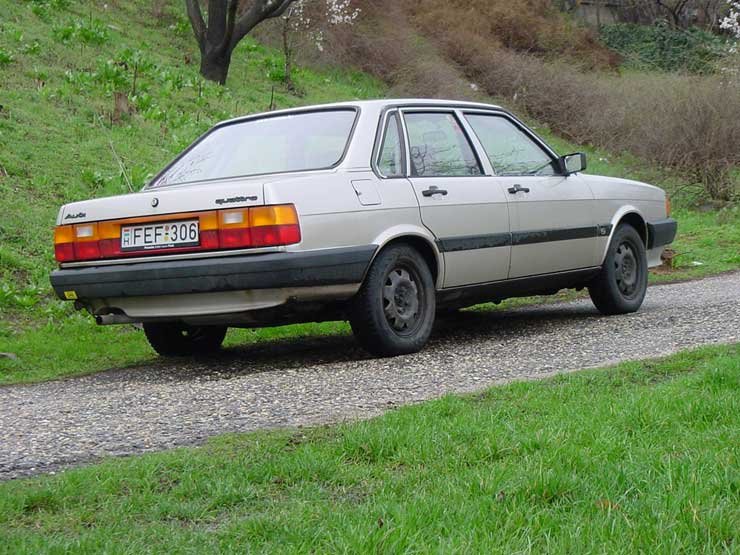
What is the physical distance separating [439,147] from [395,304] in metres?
1.28

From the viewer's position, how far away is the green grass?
305 cm

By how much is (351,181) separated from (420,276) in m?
0.79

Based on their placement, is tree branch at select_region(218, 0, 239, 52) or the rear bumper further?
tree branch at select_region(218, 0, 239, 52)

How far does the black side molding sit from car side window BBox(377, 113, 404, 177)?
2945 millimetres

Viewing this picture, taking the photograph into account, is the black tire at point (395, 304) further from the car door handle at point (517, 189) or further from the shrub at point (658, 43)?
the shrub at point (658, 43)

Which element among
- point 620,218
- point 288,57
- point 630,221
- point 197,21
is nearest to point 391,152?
point 620,218

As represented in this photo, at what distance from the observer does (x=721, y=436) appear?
13.4 feet

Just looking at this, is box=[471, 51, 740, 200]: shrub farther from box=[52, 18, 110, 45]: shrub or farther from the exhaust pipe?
the exhaust pipe

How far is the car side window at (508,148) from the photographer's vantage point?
26.1 feet

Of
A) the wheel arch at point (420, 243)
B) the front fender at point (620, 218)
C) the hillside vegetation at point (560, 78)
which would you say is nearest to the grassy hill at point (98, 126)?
the hillside vegetation at point (560, 78)

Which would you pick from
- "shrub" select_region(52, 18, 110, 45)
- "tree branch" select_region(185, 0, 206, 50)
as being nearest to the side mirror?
"shrub" select_region(52, 18, 110, 45)

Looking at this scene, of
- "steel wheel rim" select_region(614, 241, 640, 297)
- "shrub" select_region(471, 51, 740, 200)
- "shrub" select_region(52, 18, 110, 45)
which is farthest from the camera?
"shrub" select_region(52, 18, 110, 45)

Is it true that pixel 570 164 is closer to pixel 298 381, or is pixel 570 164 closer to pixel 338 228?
pixel 338 228

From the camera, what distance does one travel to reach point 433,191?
7.11 m
